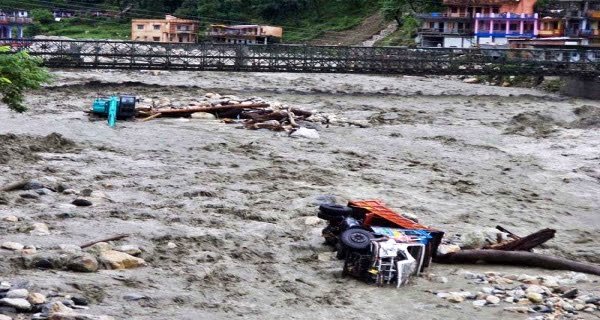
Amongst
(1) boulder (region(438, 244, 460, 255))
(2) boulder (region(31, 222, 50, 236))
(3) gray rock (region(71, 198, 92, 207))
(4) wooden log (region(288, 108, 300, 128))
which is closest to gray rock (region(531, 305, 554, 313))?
(1) boulder (region(438, 244, 460, 255))

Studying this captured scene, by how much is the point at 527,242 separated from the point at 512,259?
90cm

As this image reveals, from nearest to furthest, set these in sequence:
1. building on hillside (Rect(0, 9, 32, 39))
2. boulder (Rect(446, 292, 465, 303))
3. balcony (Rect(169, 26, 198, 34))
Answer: boulder (Rect(446, 292, 465, 303)), building on hillside (Rect(0, 9, 32, 39)), balcony (Rect(169, 26, 198, 34))

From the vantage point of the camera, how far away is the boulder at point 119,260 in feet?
51.8

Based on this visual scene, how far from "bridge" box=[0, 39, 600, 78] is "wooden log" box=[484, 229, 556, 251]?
40.4 meters

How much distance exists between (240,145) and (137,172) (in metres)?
6.97

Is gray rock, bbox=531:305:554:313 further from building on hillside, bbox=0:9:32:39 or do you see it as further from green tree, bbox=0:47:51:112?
building on hillside, bbox=0:9:32:39

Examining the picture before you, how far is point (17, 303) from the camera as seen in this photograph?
1294cm

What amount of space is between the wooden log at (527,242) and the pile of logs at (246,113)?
18935 mm

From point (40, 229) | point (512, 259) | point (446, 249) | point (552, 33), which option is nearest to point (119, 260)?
point (40, 229)

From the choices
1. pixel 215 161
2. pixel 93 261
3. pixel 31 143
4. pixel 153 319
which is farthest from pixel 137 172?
pixel 153 319

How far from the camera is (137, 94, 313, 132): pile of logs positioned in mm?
37569

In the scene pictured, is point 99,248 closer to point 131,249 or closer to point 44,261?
point 131,249

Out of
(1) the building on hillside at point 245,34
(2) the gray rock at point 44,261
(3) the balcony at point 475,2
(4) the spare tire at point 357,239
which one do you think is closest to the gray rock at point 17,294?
(2) the gray rock at point 44,261

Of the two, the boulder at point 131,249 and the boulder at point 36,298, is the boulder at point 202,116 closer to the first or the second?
the boulder at point 131,249
